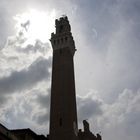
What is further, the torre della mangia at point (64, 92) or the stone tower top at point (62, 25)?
the stone tower top at point (62, 25)

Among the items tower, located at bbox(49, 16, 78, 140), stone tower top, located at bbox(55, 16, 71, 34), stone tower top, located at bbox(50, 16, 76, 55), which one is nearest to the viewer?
tower, located at bbox(49, 16, 78, 140)

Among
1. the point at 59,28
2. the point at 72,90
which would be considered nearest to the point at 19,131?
the point at 72,90

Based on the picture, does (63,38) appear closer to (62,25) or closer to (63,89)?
(62,25)

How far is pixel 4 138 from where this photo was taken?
26.5 metres

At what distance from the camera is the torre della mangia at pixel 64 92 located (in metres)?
38.9

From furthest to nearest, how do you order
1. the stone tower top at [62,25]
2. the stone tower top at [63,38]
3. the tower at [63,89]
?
1. the stone tower top at [62,25]
2. the stone tower top at [63,38]
3. the tower at [63,89]

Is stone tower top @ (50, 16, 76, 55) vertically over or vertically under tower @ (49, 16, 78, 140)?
over

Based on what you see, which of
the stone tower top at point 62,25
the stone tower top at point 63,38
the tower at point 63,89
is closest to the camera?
the tower at point 63,89

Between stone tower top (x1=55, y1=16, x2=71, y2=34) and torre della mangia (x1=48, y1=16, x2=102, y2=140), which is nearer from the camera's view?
torre della mangia (x1=48, y1=16, x2=102, y2=140)

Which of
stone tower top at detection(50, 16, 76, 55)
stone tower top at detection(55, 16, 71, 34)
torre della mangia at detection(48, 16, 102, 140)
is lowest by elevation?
torre della mangia at detection(48, 16, 102, 140)

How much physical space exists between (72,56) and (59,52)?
253cm

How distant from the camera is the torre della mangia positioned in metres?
38.9

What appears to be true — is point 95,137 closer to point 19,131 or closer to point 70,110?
point 70,110

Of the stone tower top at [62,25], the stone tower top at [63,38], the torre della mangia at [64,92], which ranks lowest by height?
the torre della mangia at [64,92]
